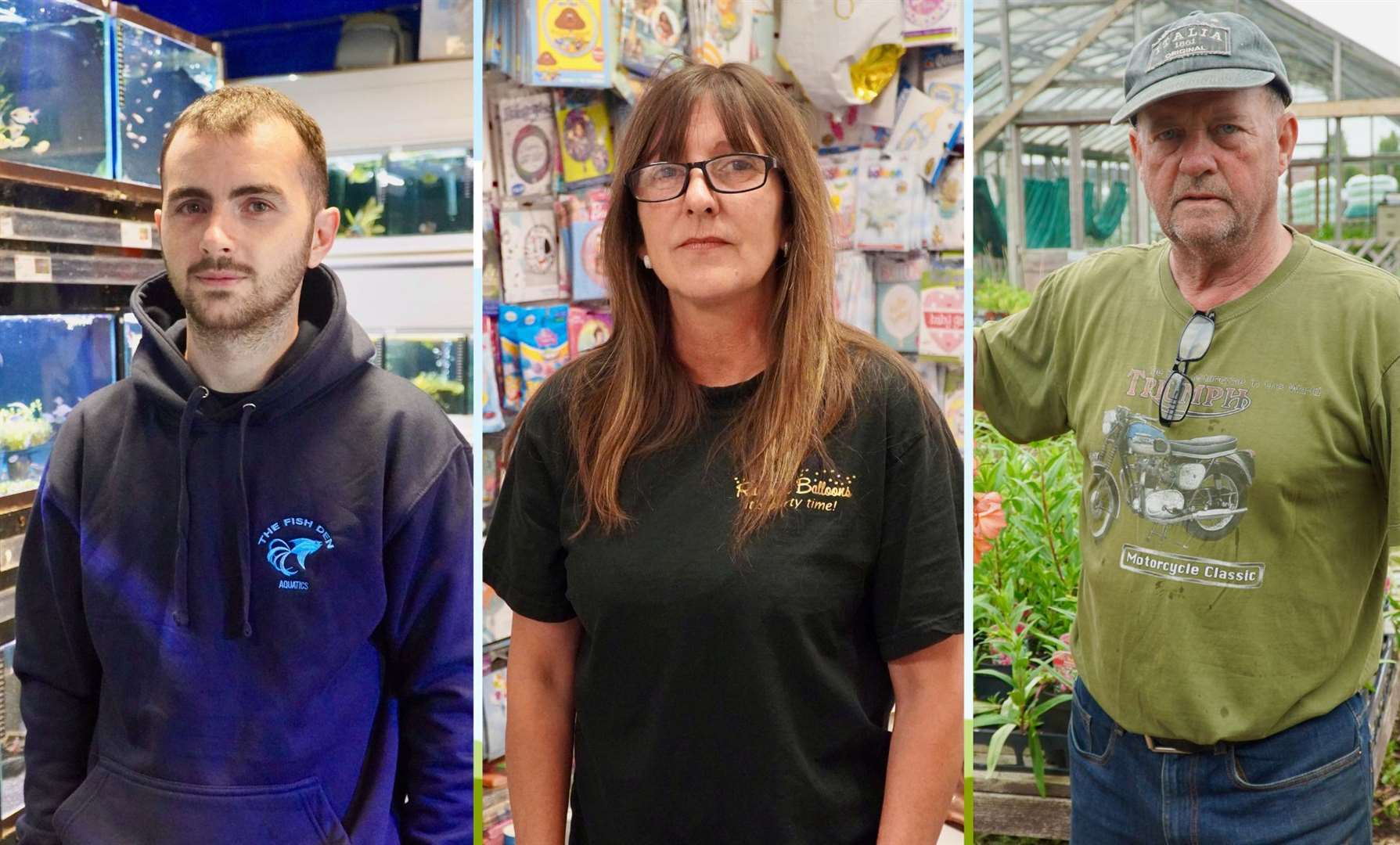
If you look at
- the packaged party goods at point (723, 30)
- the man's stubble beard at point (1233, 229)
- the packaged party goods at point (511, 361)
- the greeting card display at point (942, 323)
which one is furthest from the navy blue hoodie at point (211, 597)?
the man's stubble beard at point (1233, 229)

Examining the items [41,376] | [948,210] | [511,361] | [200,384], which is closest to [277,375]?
[200,384]

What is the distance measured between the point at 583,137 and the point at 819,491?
2.78ft

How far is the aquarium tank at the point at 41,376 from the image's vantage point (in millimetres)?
1598

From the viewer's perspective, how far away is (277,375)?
162cm

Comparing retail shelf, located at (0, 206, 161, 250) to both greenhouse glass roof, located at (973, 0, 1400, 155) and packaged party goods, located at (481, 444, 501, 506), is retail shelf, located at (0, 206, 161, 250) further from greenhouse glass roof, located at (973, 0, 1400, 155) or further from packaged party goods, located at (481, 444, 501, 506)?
greenhouse glass roof, located at (973, 0, 1400, 155)

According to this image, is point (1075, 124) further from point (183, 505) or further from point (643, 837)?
point (183, 505)

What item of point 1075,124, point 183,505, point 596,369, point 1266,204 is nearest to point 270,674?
point 183,505

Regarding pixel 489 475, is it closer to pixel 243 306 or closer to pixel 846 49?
pixel 243 306

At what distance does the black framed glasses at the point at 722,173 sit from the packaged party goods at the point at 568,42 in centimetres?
50

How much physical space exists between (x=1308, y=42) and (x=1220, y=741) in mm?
1349

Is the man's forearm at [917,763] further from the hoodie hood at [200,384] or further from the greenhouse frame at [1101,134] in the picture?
the greenhouse frame at [1101,134]

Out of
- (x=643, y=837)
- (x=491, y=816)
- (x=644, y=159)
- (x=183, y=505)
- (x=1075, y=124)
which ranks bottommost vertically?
(x=491, y=816)

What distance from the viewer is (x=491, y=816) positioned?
196 centimetres

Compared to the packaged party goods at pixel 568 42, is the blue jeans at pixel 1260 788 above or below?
below
